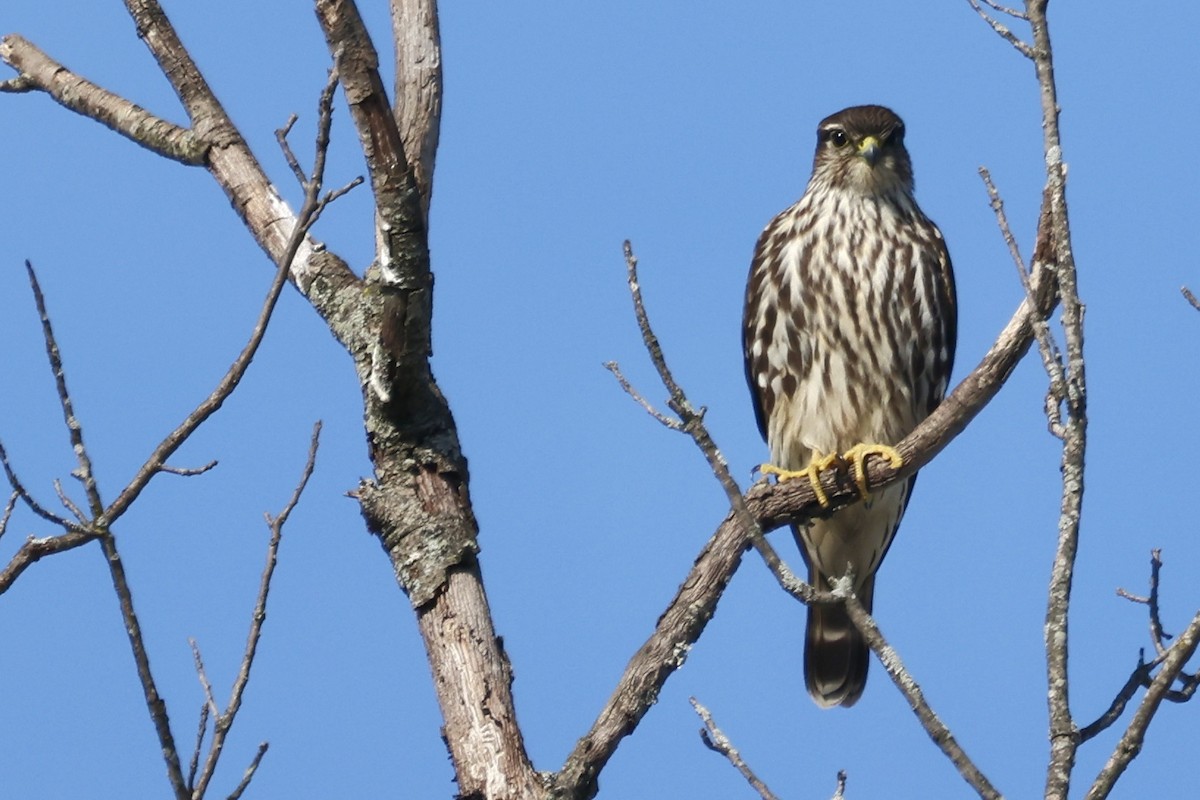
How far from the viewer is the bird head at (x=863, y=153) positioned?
16.5ft

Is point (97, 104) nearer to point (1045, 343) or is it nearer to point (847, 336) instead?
point (847, 336)

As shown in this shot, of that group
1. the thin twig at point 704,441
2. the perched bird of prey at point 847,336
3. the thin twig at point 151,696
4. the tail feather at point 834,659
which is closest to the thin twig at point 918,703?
the thin twig at point 704,441

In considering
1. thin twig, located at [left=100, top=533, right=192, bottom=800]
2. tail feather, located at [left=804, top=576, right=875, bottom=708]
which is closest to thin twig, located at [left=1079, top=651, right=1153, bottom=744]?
thin twig, located at [left=100, top=533, right=192, bottom=800]

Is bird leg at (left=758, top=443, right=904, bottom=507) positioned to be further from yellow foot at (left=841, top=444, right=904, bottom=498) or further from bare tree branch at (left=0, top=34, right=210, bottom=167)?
bare tree branch at (left=0, top=34, right=210, bottom=167)

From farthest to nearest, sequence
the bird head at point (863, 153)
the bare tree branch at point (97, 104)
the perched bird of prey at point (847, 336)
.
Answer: the bird head at point (863, 153)
the perched bird of prey at point (847, 336)
the bare tree branch at point (97, 104)

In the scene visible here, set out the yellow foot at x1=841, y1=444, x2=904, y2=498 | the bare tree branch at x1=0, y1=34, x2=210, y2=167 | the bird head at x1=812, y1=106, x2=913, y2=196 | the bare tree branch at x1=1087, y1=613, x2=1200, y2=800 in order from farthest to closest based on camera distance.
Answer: the bird head at x1=812, y1=106, x2=913, y2=196, the yellow foot at x1=841, y1=444, x2=904, y2=498, the bare tree branch at x1=0, y1=34, x2=210, y2=167, the bare tree branch at x1=1087, y1=613, x2=1200, y2=800

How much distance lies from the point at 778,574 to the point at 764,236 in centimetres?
285

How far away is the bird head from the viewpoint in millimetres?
5016

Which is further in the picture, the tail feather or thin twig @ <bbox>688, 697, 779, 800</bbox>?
the tail feather

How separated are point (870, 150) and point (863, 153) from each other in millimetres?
27

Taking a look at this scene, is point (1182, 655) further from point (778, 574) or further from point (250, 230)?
point (250, 230)

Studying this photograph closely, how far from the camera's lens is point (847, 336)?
4699mm

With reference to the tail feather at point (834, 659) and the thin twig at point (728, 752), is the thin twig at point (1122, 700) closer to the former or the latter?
the thin twig at point (728, 752)

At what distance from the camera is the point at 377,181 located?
116 inches
